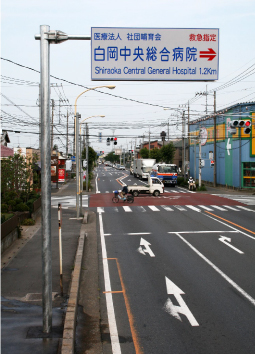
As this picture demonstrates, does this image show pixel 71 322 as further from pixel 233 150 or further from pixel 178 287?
pixel 233 150

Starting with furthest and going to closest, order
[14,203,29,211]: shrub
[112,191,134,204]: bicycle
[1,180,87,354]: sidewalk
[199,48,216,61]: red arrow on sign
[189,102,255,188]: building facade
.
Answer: [189,102,255,188]: building facade < [112,191,134,204]: bicycle < [14,203,29,211]: shrub < [199,48,216,61]: red arrow on sign < [1,180,87,354]: sidewalk

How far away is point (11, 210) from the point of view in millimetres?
23391

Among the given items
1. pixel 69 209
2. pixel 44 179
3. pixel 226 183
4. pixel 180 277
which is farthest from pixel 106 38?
pixel 226 183

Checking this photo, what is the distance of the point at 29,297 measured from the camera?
1038 cm

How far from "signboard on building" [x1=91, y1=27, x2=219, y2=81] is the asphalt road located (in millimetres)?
5189

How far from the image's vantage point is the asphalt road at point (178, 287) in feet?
26.2

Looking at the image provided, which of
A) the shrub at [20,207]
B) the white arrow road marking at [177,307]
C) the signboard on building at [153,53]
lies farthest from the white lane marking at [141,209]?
the signboard on building at [153,53]

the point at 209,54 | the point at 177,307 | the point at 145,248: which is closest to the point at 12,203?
the point at 145,248

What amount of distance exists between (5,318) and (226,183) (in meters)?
46.6

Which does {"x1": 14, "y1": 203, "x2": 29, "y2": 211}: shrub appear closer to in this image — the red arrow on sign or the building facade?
the red arrow on sign

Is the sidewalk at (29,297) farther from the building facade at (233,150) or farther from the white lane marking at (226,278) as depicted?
the building facade at (233,150)

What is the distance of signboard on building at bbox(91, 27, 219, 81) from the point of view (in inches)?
304

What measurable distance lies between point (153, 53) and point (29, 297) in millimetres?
6824

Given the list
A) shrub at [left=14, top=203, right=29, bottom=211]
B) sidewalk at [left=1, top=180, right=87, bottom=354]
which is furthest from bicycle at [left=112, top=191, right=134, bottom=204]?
sidewalk at [left=1, top=180, right=87, bottom=354]
